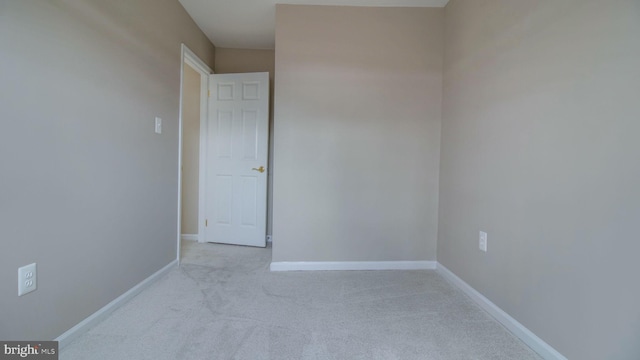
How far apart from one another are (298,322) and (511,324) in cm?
124

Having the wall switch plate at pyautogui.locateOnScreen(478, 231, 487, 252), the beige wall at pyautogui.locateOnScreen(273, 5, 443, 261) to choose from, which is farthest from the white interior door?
the wall switch plate at pyautogui.locateOnScreen(478, 231, 487, 252)

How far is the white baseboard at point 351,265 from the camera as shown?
8.24ft

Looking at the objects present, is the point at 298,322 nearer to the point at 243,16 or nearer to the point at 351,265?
the point at 351,265

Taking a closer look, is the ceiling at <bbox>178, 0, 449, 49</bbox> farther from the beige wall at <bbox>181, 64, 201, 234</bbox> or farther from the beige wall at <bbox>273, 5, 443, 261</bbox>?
the beige wall at <bbox>181, 64, 201, 234</bbox>

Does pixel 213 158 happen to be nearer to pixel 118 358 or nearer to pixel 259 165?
pixel 259 165

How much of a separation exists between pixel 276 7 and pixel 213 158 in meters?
1.75

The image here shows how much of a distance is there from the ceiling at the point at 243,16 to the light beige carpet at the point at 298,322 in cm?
241

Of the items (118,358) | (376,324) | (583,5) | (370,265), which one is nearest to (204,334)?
(118,358)

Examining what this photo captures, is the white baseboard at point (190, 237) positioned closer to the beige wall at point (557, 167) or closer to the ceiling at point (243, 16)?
the ceiling at point (243, 16)

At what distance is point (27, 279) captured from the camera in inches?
47.2

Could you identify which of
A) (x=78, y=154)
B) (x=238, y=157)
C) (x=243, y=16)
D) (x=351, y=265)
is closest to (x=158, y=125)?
(x=78, y=154)

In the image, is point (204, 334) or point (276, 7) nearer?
point (204, 334)

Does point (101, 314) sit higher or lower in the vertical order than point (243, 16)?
lower

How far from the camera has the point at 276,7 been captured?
97.2 inches
